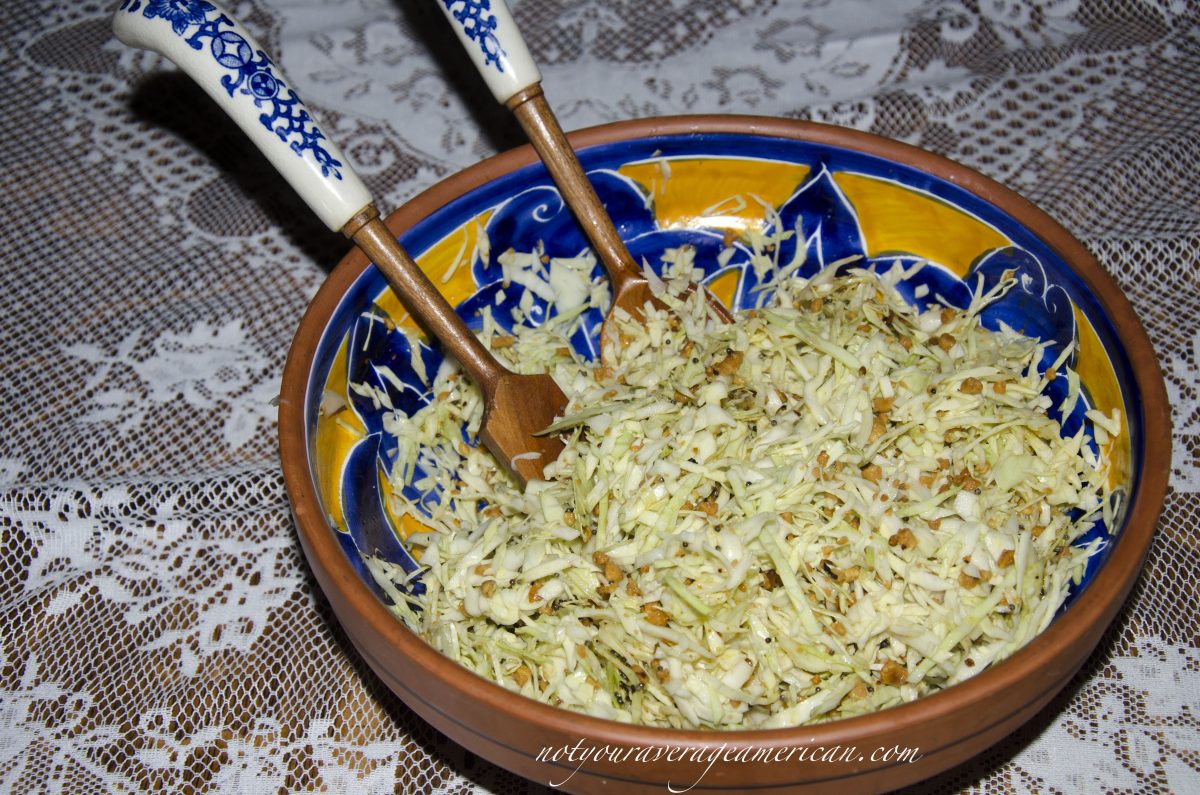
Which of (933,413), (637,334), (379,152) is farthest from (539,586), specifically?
(379,152)

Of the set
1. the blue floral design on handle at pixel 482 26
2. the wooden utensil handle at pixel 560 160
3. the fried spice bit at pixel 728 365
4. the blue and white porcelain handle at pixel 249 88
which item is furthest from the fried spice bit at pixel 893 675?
the blue floral design on handle at pixel 482 26

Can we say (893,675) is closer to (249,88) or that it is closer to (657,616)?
(657,616)

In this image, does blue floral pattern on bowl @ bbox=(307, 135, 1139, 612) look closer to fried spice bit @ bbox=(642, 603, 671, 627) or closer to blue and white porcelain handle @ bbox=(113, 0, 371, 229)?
blue and white porcelain handle @ bbox=(113, 0, 371, 229)

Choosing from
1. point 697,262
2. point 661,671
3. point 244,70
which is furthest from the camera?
point 697,262

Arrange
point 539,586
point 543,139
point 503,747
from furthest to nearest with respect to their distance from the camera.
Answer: point 543,139 < point 539,586 < point 503,747

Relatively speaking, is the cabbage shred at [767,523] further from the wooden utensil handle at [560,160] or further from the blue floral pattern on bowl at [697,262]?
the wooden utensil handle at [560,160]

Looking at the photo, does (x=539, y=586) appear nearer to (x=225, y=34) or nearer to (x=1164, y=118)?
(x=225, y=34)

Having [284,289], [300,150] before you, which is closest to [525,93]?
[300,150]
